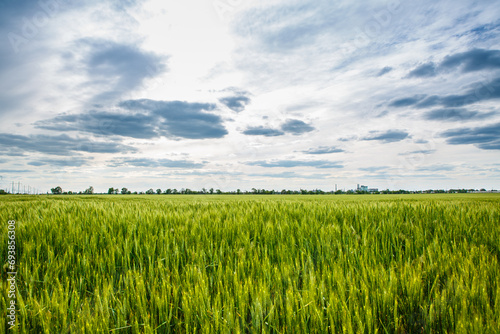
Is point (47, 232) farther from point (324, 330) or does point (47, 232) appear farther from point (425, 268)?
point (425, 268)

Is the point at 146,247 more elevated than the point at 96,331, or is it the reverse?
the point at 146,247

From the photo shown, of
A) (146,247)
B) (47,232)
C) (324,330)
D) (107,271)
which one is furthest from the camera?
(47,232)

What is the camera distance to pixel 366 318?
1.43m

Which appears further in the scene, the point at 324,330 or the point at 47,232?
the point at 47,232

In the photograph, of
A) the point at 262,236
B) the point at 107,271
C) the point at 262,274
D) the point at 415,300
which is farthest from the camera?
the point at 262,236

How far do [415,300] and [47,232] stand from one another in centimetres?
439

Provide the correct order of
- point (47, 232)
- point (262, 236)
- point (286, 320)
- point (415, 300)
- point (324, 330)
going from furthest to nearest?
point (47, 232) → point (262, 236) → point (415, 300) → point (286, 320) → point (324, 330)

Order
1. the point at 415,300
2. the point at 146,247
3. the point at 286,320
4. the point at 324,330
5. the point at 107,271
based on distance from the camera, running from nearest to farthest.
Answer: the point at 324,330 → the point at 286,320 → the point at 415,300 → the point at 107,271 → the point at 146,247

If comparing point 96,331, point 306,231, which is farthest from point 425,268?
point 96,331

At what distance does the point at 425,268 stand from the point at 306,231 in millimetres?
1394

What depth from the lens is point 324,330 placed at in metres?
1.36

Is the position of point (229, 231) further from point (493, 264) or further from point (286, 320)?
point (493, 264)

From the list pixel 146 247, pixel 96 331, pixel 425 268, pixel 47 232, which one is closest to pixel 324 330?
pixel 96 331

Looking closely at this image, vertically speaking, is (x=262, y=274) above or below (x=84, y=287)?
above
